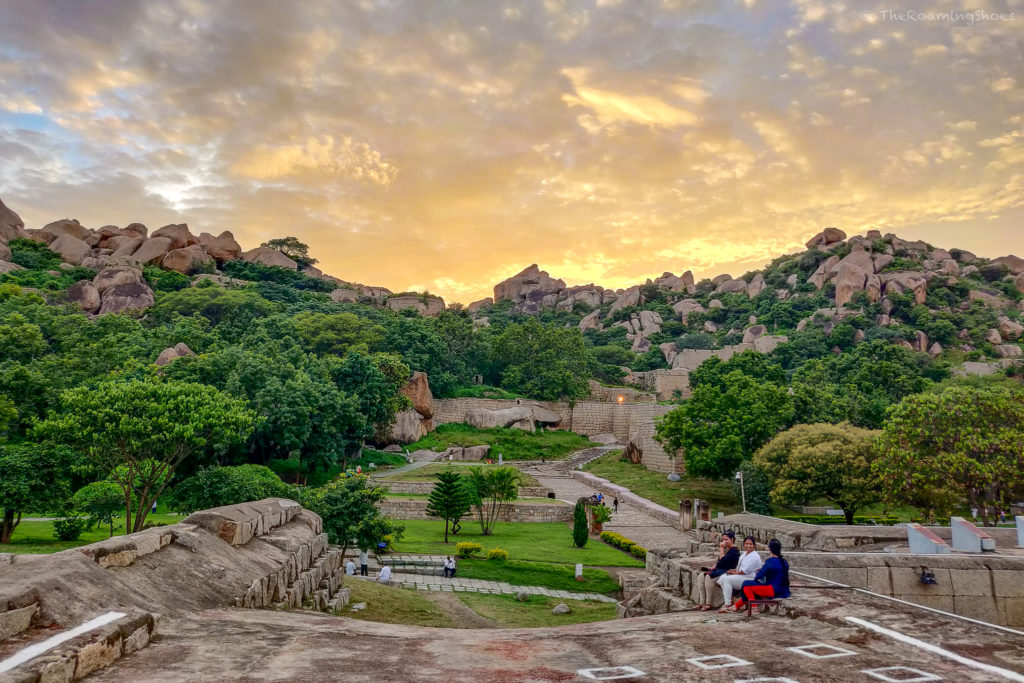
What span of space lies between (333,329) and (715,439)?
32823 millimetres

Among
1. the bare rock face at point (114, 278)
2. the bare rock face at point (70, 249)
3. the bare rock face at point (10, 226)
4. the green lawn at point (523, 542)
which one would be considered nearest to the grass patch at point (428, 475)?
the green lawn at point (523, 542)

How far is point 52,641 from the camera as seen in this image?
4500 mm

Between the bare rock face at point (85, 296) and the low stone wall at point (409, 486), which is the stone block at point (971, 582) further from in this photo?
the bare rock face at point (85, 296)

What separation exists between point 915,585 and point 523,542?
16.8 metres

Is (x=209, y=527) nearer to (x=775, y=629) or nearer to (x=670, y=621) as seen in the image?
(x=670, y=621)

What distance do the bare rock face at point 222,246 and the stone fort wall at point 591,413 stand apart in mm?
47767

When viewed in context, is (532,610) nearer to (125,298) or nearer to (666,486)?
(666,486)

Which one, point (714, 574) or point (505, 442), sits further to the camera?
point (505, 442)

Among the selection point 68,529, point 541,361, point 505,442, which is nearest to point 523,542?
point 68,529

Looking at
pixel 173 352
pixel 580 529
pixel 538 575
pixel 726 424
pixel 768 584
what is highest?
pixel 173 352

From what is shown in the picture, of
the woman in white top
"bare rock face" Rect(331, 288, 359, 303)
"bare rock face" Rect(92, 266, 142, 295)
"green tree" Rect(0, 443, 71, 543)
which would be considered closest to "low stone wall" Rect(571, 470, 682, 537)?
the woman in white top

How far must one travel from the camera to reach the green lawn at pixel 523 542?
21797mm

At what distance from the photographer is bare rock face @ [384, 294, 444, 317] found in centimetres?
9869

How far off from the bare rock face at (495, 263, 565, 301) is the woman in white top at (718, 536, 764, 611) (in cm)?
11537
